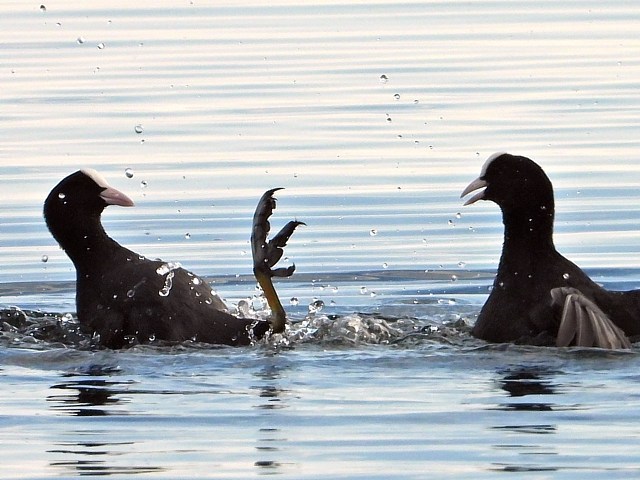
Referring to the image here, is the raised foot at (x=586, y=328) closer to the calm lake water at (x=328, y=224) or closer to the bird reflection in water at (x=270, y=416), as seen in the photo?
the calm lake water at (x=328, y=224)

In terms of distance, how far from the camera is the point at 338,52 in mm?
24234

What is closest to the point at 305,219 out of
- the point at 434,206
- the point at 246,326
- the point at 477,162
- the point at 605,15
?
the point at 434,206

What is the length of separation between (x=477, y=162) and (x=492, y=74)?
18.9ft

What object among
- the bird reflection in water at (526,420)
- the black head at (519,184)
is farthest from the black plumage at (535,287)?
the bird reflection in water at (526,420)

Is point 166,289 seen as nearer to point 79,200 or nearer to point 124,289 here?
point 124,289

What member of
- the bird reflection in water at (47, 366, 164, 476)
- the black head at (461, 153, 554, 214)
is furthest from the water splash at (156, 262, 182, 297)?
the black head at (461, 153, 554, 214)

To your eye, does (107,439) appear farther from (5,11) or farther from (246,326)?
(5,11)

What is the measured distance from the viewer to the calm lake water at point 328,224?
7328 millimetres

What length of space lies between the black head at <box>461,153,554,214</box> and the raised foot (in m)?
0.72

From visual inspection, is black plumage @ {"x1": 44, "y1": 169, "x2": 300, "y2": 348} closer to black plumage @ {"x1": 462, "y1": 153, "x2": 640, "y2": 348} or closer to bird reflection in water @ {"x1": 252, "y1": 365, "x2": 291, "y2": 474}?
bird reflection in water @ {"x1": 252, "y1": 365, "x2": 291, "y2": 474}

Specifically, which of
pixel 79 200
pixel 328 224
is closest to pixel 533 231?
pixel 79 200

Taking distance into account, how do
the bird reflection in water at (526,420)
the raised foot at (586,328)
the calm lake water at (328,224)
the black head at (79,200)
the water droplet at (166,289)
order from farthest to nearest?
the black head at (79,200) < the water droplet at (166,289) < the raised foot at (586,328) < the calm lake water at (328,224) < the bird reflection in water at (526,420)

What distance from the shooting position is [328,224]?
13969 mm

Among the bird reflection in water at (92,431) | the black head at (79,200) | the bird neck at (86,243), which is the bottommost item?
the bird reflection in water at (92,431)
